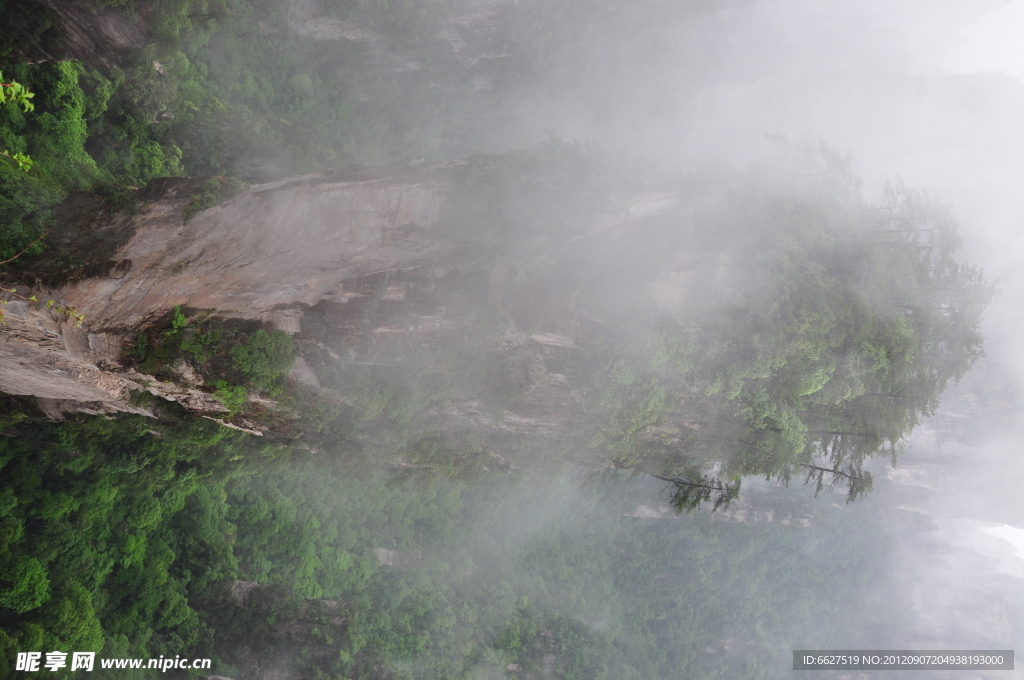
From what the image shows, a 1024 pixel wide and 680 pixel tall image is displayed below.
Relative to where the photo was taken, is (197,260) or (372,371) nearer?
(197,260)

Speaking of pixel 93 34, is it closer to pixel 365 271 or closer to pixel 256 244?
pixel 256 244

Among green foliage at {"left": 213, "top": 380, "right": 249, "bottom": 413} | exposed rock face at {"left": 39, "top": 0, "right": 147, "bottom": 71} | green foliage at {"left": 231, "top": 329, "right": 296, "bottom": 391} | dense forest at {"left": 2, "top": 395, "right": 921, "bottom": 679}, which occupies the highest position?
exposed rock face at {"left": 39, "top": 0, "right": 147, "bottom": 71}

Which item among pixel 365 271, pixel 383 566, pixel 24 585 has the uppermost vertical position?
pixel 365 271

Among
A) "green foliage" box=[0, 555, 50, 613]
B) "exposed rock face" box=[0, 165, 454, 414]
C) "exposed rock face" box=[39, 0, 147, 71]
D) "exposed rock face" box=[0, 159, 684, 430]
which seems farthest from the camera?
"exposed rock face" box=[39, 0, 147, 71]

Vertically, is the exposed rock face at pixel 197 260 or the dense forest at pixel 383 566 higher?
the exposed rock face at pixel 197 260

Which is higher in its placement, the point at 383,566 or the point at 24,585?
→ the point at 24,585

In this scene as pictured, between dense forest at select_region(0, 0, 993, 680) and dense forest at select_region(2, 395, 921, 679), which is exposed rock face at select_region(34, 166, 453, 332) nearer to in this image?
dense forest at select_region(0, 0, 993, 680)

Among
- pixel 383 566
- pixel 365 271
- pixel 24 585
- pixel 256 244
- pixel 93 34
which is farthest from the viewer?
pixel 383 566

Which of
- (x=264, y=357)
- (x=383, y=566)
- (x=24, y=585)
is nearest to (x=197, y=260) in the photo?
(x=264, y=357)

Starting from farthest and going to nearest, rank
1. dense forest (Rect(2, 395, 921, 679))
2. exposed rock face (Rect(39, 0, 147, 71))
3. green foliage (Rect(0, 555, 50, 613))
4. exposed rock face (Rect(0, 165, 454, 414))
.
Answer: dense forest (Rect(2, 395, 921, 679))
exposed rock face (Rect(39, 0, 147, 71))
green foliage (Rect(0, 555, 50, 613))
exposed rock face (Rect(0, 165, 454, 414))

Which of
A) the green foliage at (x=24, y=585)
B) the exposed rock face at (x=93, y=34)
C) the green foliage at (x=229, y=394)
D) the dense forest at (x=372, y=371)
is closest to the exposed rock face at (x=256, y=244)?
the dense forest at (x=372, y=371)

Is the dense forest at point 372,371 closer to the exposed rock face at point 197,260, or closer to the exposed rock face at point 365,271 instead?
the exposed rock face at point 365,271

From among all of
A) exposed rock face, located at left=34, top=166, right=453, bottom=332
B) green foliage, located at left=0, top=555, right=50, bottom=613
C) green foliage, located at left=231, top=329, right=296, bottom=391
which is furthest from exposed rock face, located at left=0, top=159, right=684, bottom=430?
green foliage, located at left=0, top=555, right=50, bottom=613

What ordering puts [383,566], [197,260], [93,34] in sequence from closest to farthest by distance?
[197,260] → [93,34] → [383,566]
